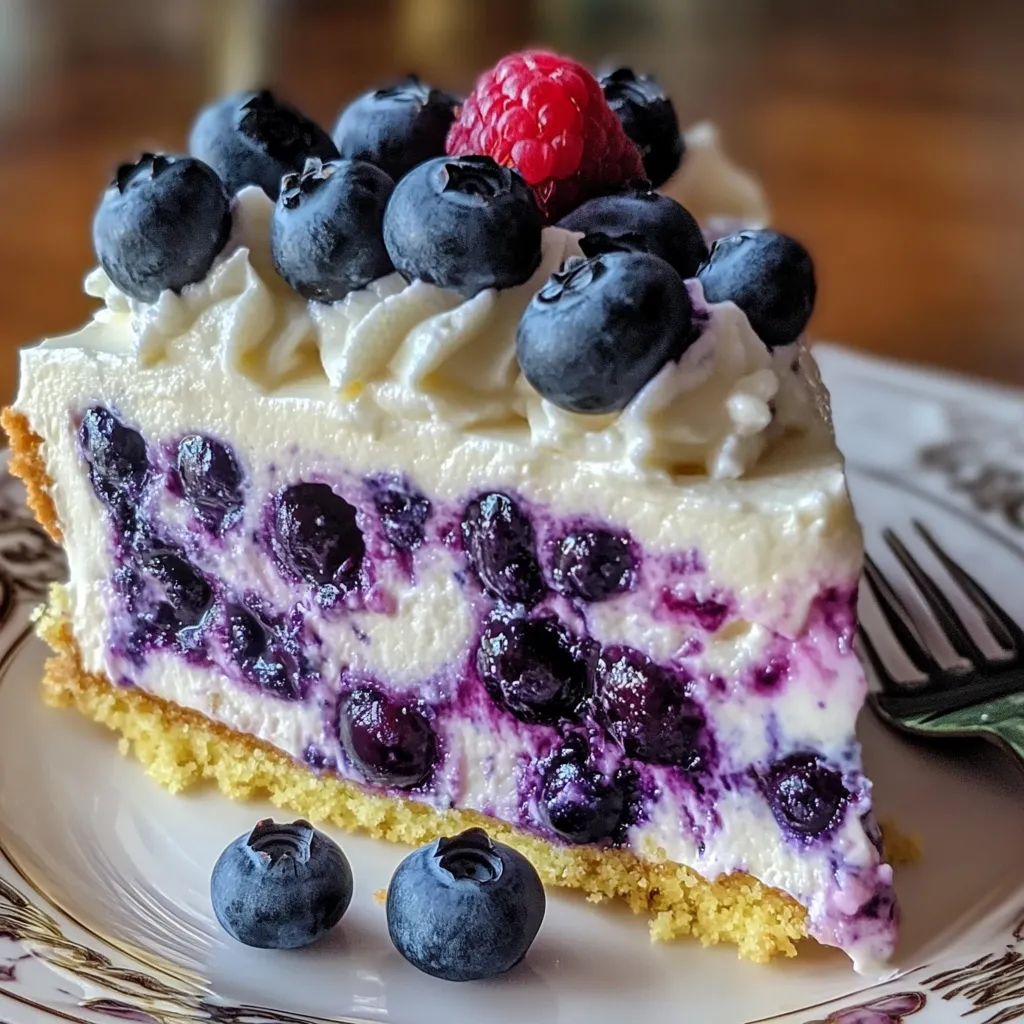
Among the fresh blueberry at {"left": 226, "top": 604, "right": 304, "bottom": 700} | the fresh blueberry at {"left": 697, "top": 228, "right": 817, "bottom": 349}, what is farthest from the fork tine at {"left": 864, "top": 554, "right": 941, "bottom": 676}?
the fresh blueberry at {"left": 226, "top": 604, "right": 304, "bottom": 700}

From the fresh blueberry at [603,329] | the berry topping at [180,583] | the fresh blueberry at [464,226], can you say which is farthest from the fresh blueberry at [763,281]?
the berry topping at [180,583]

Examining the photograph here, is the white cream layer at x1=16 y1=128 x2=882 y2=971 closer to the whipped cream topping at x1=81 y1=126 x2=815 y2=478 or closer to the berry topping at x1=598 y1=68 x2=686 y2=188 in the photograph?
the whipped cream topping at x1=81 y1=126 x2=815 y2=478

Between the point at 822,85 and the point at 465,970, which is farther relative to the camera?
the point at 822,85

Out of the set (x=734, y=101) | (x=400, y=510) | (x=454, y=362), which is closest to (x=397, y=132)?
(x=454, y=362)

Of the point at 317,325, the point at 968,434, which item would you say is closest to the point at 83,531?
the point at 317,325

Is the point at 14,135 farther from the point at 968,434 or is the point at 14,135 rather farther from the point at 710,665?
the point at 710,665

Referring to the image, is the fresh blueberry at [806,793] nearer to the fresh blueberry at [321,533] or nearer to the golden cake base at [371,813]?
the golden cake base at [371,813]
